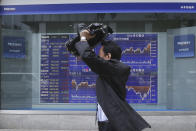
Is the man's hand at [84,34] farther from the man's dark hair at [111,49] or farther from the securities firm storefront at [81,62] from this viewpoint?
the securities firm storefront at [81,62]

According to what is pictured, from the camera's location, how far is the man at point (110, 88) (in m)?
2.74

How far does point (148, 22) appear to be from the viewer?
299 inches

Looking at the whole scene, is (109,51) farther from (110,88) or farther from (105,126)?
(105,126)

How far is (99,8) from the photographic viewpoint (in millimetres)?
7543

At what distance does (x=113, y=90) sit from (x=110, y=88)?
0.11 ft

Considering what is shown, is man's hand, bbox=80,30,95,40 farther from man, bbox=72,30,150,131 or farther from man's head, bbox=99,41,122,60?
man's head, bbox=99,41,122,60

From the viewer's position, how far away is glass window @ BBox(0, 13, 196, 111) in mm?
7574

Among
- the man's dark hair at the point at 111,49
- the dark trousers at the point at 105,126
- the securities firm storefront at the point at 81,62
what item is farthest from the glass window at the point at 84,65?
the dark trousers at the point at 105,126

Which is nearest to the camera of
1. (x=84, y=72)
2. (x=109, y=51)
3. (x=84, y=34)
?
(x=84, y=34)

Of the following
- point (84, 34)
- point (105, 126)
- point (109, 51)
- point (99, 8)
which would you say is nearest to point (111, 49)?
point (109, 51)

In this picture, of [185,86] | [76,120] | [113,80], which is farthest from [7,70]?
[113,80]

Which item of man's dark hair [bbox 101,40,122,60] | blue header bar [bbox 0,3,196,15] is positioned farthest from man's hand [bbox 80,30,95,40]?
blue header bar [bbox 0,3,196,15]

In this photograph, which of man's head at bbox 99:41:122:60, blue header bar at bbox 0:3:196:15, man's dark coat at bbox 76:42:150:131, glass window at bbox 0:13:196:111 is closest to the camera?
man's dark coat at bbox 76:42:150:131

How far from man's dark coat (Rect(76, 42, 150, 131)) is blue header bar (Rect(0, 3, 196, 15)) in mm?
4731
